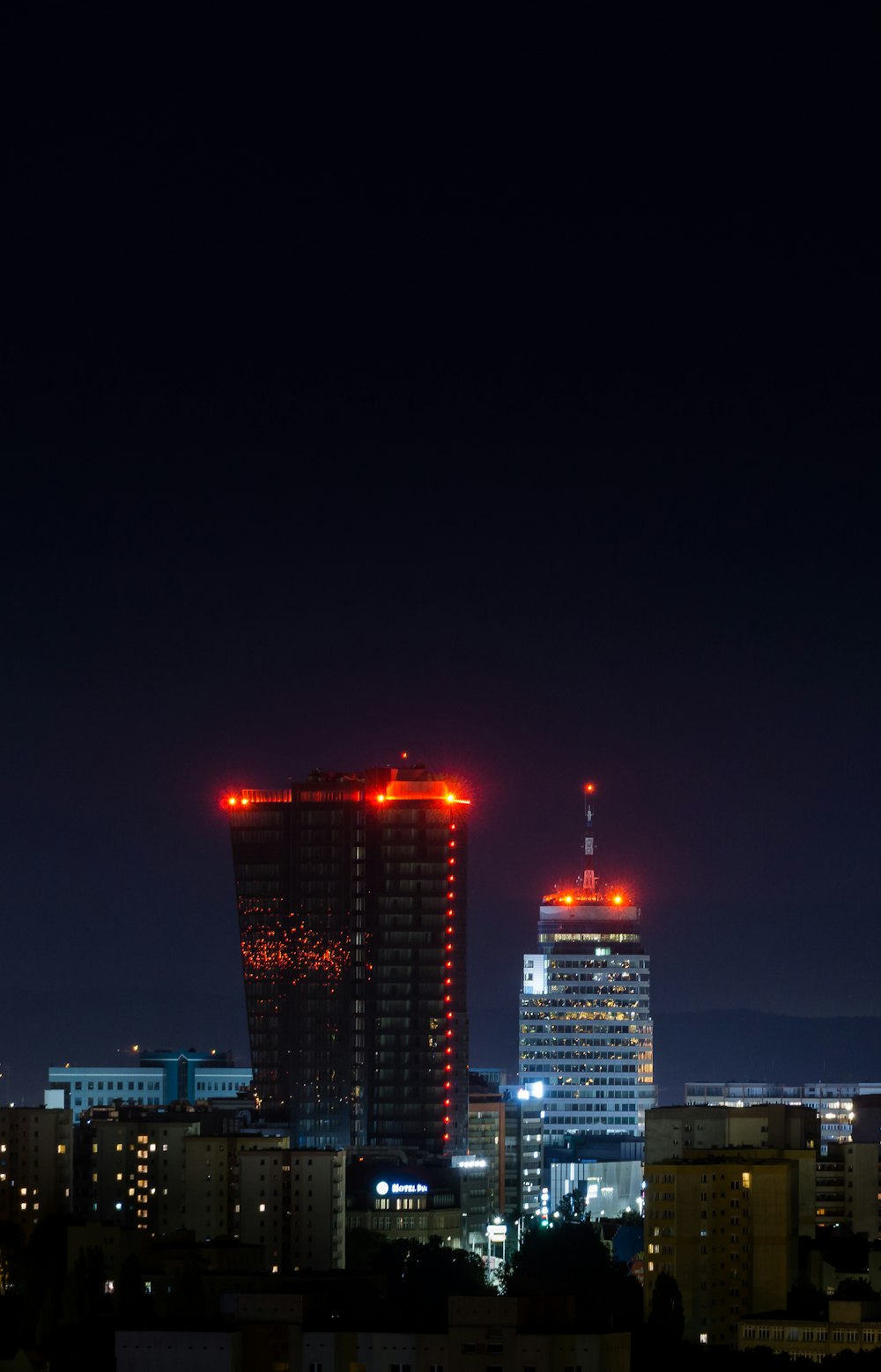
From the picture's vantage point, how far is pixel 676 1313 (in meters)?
149

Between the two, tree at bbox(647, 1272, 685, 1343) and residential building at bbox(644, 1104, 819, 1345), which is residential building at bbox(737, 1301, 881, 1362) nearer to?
tree at bbox(647, 1272, 685, 1343)

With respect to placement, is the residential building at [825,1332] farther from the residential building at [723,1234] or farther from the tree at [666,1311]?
the residential building at [723,1234]

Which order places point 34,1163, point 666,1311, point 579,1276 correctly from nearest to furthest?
point 666,1311 → point 579,1276 → point 34,1163

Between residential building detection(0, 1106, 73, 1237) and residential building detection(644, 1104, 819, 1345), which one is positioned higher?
residential building detection(0, 1106, 73, 1237)

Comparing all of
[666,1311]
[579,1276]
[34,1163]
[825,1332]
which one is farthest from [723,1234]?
[34,1163]

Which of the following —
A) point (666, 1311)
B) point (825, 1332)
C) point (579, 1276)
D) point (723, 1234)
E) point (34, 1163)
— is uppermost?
point (34, 1163)

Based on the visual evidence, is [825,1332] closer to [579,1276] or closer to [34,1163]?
[579,1276]

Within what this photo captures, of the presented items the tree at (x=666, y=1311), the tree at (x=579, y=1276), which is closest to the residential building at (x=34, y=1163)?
the tree at (x=579, y=1276)

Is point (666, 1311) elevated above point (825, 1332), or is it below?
above

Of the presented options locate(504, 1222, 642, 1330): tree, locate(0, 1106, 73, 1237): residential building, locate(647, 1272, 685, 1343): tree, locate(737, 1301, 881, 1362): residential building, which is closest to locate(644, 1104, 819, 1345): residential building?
locate(647, 1272, 685, 1343): tree

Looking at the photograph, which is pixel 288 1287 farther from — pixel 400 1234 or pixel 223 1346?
pixel 400 1234

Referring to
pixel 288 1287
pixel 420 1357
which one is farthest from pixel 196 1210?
pixel 420 1357

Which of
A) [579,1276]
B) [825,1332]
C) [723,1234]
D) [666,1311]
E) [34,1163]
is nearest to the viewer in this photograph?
[825,1332]

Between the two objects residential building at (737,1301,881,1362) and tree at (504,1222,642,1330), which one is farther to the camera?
tree at (504,1222,642,1330)
